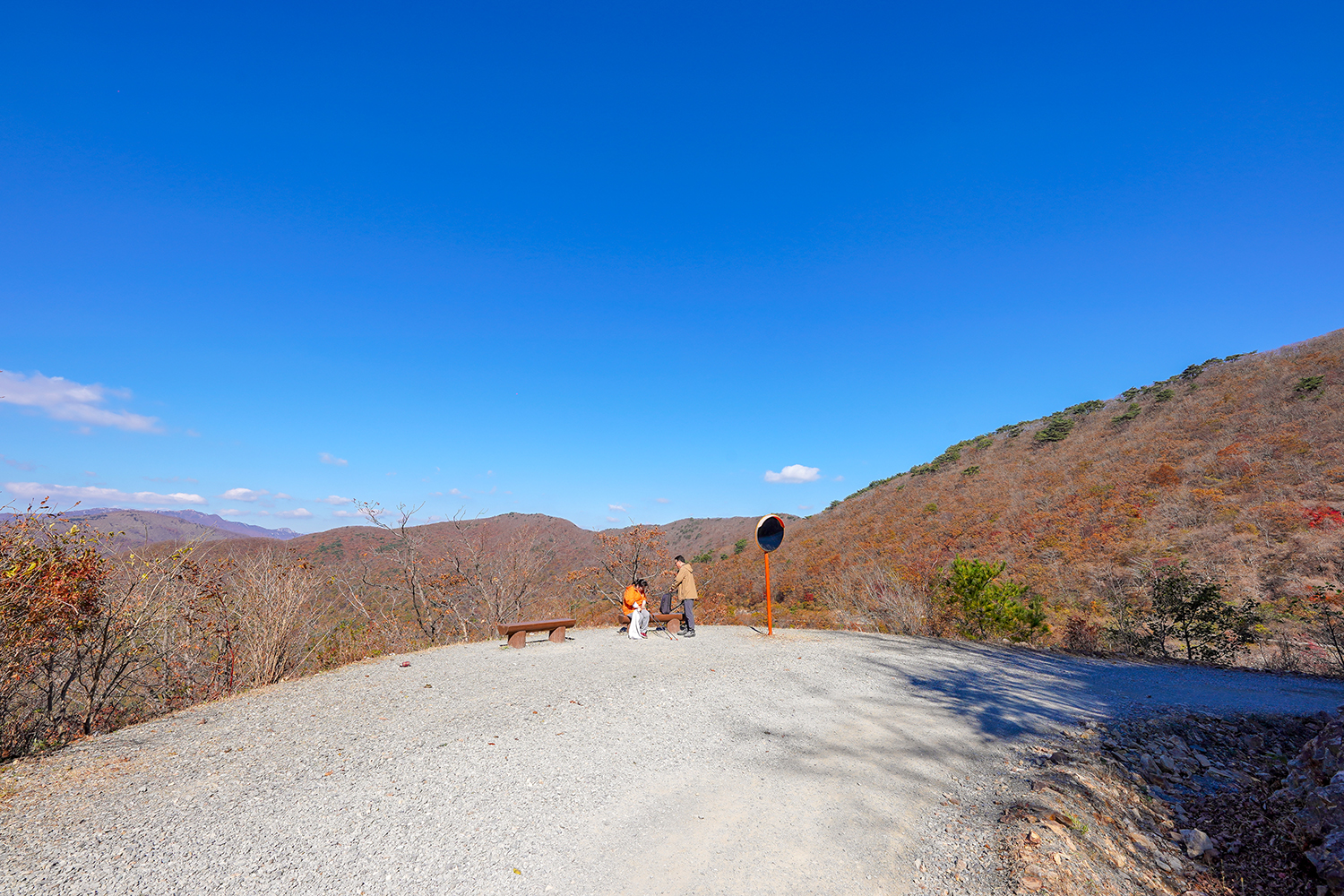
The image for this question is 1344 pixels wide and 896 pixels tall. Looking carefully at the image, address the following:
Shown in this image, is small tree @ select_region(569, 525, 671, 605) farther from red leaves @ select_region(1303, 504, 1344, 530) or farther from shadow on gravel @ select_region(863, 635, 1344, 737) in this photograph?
red leaves @ select_region(1303, 504, 1344, 530)

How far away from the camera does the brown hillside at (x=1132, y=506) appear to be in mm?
15586

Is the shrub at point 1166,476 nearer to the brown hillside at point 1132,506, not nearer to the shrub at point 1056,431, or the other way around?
the brown hillside at point 1132,506

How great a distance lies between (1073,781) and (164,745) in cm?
781

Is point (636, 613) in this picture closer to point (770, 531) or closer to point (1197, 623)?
point (770, 531)

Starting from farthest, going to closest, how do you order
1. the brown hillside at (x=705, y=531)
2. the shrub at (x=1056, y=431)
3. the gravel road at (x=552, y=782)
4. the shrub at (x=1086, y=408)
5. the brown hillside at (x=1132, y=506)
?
the brown hillside at (x=705, y=531)
the shrub at (x=1086, y=408)
the shrub at (x=1056, y=431)
the brown hillside at (x=1132, y=506)
the gravel road at (x=552, y=782)

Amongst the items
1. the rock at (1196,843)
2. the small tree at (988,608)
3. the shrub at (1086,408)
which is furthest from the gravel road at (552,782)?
the shrub at (1086,408)

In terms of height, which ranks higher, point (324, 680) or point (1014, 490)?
point (1014, 490)

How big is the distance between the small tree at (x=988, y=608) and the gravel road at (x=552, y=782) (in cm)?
350

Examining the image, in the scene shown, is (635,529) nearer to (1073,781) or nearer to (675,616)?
(675,616)

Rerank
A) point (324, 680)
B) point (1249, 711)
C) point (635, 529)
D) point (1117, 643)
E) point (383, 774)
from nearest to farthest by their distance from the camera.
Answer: point (383, 774), point (1249, 711), point (324, 680), point (1117, 643), point (635, 529)

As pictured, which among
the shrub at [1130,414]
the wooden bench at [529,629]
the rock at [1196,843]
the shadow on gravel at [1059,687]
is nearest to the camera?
the rock at [1196,843]

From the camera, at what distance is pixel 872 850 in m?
3.36

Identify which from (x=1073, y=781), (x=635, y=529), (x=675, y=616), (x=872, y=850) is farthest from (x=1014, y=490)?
(x=872, y=850)

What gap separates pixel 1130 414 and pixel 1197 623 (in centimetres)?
3006
